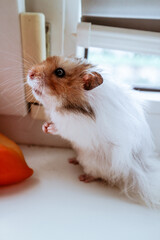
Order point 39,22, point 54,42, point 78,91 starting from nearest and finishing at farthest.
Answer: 1. point 78,91
2. point 39,22
3. point 54,42

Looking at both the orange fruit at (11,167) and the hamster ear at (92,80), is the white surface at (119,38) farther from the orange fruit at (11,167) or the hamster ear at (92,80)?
the orange fruit at (11,167)

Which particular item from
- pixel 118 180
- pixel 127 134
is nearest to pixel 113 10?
pixel 127 134

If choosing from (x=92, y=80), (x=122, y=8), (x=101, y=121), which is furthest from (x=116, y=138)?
(x=122, y=8)

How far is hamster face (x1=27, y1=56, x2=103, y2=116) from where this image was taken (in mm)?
714

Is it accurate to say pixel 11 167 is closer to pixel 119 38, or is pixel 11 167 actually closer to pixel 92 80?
pixel 92 80

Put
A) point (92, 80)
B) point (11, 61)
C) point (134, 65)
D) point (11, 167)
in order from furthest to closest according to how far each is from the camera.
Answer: point (134, 65), point (11, 61), point (11, 167), point (92, 80)

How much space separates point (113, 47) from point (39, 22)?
0.30 m

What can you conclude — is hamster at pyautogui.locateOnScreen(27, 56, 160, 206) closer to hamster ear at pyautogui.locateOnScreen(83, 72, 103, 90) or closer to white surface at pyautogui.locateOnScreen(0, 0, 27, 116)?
hamster ear at pyautogui.locateOnScreen(83, 72, 103, 90)

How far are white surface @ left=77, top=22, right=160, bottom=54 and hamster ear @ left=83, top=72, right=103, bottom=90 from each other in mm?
227

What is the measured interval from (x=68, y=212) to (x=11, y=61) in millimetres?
618

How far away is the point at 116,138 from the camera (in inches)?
30.4

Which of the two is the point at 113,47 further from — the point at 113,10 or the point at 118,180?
the point at 118,180

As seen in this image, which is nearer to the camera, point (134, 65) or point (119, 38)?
point (119, 38)

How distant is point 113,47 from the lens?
2.88ft
